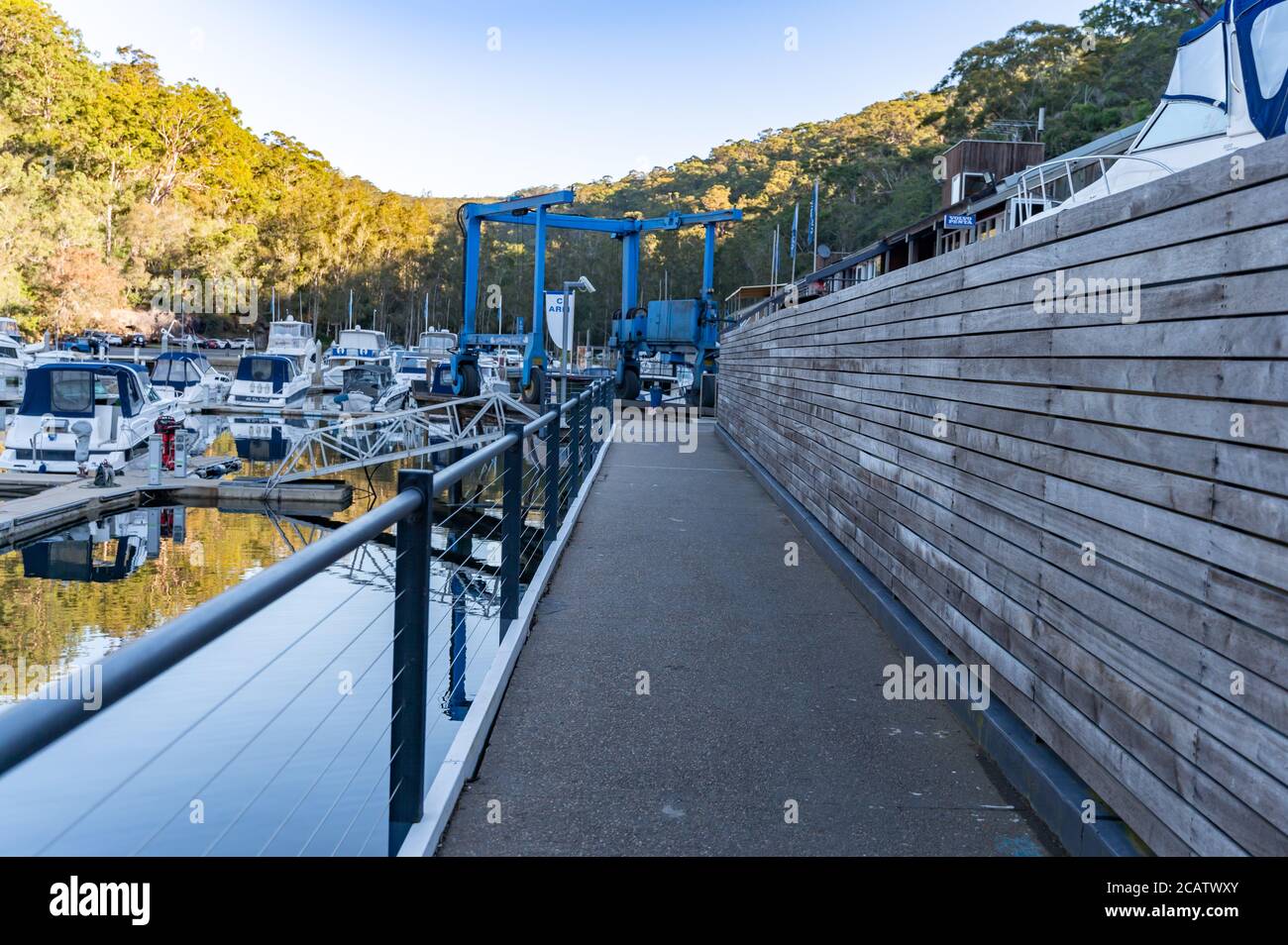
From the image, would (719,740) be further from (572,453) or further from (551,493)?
(572,453)

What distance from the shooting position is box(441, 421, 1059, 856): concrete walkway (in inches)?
150

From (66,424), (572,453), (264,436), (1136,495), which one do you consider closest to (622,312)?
(264,436)

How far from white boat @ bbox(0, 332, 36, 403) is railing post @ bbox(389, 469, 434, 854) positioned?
3383 centimetres

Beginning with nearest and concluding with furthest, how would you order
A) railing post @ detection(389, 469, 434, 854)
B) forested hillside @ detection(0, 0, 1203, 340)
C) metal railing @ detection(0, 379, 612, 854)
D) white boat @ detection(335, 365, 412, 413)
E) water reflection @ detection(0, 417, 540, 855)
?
metal railing @ detection(0, 379, 612, 854)
railing post @ detection(389, 469, 434, 854)
water reflection @ detection(0, 417, 540, 855)
white boat @ detection(335, 365, 412, 413)
forested hillside @ detection(0, 0, 1203, 340)

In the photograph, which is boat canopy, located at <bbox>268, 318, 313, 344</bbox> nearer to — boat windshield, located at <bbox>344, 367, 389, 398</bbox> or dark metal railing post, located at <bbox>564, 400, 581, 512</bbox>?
boat windshield, located at <bbox>344, 367, 389, 398</bbox>

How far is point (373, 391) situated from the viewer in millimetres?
33031

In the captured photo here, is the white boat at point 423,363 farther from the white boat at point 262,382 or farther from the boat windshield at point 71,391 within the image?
the boat windshield at point 71,391

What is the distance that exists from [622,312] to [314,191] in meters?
59.1

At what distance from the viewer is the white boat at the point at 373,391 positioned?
93.0ft

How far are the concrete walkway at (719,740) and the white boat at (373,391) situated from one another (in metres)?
20.9

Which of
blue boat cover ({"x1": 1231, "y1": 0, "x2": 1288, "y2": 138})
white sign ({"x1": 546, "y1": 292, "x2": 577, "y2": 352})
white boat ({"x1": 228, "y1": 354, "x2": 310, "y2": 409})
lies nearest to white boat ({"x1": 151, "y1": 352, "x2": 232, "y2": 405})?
white boat ({"x1": 228, "y1": 354, "x2": 310, "y2": 409})

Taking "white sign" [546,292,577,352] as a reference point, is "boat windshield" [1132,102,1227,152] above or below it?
above
